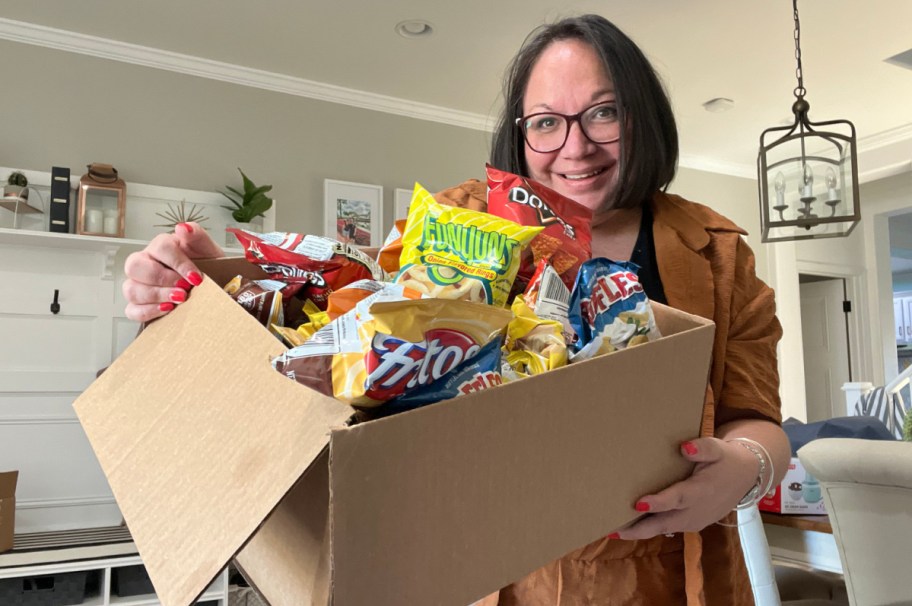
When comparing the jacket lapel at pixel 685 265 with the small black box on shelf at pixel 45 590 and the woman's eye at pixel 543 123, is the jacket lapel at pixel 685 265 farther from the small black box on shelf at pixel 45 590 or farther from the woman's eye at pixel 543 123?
the small black box on shelf at pixel 45 590

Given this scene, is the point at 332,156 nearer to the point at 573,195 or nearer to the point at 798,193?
the point at 798,193

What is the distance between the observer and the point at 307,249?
0.61 meters

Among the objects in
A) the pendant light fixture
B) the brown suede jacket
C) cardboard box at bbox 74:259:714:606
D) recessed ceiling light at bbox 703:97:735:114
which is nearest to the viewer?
cardboard box at bbox 74:259:714:606

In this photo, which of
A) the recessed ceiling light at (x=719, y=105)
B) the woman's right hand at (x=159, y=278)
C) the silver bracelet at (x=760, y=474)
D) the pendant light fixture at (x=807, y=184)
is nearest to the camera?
the woman's right hand at (x=159, y=278)

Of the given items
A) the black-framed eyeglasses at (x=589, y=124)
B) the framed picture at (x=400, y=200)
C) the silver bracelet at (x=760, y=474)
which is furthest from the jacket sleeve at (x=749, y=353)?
the framed picture at (x=400, y=200)

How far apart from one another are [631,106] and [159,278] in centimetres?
58

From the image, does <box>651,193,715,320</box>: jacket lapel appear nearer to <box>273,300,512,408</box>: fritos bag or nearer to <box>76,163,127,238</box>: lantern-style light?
<box>273,300,512,408</box>: fritos bag

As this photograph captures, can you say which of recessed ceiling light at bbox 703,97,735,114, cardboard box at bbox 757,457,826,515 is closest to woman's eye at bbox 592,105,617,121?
cardboard box at bbox 757,457,826,515

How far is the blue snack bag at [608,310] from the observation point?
524mm

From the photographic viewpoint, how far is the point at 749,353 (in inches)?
32.7

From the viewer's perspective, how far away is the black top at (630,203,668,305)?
0.87m

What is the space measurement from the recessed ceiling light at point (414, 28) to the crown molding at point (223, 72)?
22.6 inches

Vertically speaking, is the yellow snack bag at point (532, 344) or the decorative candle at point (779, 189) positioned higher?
the decorative candle at point (779, 189)

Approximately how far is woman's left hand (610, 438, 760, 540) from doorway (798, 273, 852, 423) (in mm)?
5450
